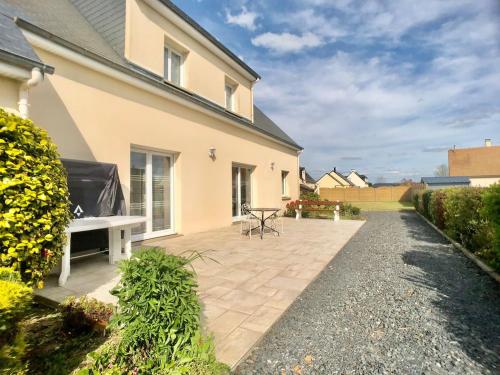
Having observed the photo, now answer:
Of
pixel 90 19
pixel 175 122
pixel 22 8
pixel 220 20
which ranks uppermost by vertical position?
pixel 220 20

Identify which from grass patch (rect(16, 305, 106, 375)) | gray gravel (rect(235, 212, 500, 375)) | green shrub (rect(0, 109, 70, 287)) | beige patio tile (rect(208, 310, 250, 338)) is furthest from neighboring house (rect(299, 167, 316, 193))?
grass patch (rect(16, 305, 106, 375))

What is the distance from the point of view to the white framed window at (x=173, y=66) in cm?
847

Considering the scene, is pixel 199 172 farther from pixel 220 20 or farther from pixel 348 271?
pixel 220 20

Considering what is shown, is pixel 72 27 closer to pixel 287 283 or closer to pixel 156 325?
pixel 156 325

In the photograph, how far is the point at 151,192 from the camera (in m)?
7.13

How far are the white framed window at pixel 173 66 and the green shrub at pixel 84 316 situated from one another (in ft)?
23.5

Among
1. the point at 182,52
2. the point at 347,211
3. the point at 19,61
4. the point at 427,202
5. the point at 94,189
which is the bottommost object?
the point at 347,211

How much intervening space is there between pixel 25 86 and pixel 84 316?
11.4 ft

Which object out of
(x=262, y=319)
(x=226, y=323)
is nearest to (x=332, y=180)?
(x=262, y=319)

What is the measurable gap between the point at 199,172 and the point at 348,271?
541 centimetres

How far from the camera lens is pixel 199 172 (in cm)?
859

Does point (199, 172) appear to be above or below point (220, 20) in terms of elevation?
below

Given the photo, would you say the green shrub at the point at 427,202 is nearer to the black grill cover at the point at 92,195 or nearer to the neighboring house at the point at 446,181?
the black grill cover at the point at 92,195

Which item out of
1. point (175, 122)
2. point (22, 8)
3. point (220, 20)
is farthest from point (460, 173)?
point (22, 8)
